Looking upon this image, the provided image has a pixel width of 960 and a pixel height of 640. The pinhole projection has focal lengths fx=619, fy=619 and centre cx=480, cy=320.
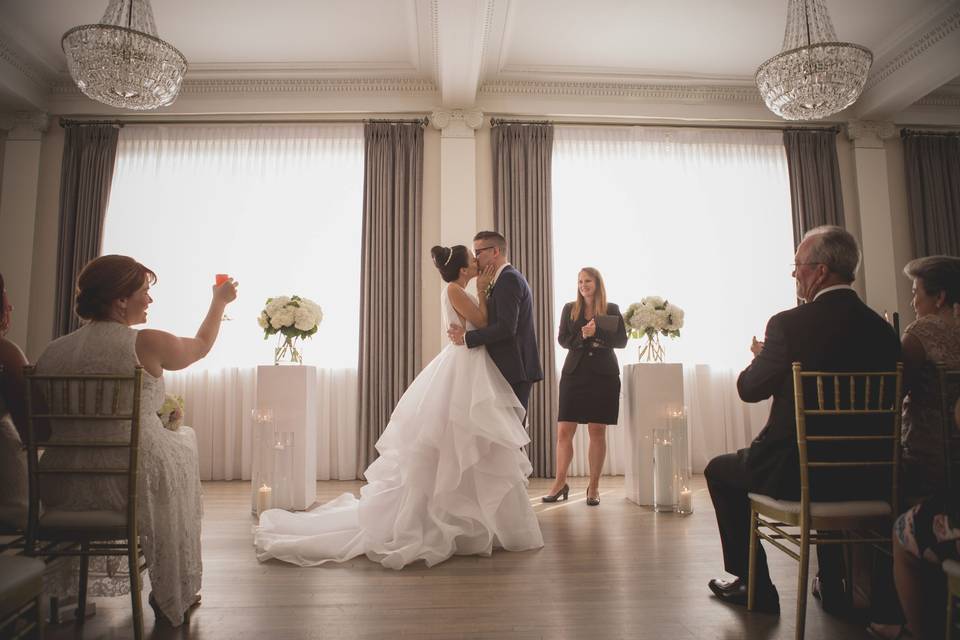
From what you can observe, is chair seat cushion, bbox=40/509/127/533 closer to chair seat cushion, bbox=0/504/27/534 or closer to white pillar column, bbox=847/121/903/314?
chair seat cushion, bbox=0/504/27/534

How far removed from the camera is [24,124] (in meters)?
6.46

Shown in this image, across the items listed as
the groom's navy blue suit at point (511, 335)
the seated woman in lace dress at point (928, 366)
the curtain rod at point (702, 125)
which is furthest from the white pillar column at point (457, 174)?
the seated woman in lace dress at point (928, 366)

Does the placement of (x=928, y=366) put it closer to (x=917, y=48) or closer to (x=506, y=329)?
(x=506, y=329)

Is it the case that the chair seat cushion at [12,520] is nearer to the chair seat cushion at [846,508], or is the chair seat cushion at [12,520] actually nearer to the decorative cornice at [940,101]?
the chair seat cushion at [846,508]

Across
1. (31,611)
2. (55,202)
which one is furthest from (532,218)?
(31,611)

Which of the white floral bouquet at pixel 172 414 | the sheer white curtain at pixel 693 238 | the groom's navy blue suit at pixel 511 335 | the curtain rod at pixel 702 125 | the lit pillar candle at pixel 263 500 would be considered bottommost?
the lit pillar candle at pixel 263 500

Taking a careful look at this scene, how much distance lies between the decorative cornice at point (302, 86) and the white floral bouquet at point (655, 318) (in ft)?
11.1

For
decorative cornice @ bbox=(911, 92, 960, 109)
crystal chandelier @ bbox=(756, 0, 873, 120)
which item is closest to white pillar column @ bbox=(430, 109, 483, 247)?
crystal chandelier @ bbox=(756, 0, 873, 120)

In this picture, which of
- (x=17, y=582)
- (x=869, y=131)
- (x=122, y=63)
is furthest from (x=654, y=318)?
(x=17, y=582)

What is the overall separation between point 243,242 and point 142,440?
4.58 metres

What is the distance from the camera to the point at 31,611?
148 centimetres

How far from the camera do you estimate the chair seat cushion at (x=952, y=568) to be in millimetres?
1562

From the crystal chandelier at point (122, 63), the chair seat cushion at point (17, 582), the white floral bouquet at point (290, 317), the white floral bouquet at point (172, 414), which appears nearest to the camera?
the chair seat cushion at point (17, 582)

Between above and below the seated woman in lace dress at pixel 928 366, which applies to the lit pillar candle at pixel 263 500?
below
